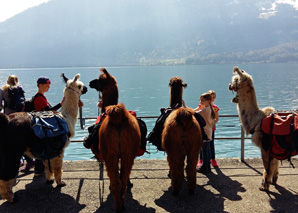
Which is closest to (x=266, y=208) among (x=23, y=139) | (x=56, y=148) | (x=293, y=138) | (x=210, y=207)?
(x=210, y=207)

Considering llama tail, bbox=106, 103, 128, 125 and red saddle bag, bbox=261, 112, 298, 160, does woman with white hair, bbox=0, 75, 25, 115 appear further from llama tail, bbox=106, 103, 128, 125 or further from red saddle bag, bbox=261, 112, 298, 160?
red saddle bag, bbox=261, 112, 298, 160

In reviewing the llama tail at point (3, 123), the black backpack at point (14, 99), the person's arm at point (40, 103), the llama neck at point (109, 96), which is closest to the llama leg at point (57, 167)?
the person's arm at point (40, 103)

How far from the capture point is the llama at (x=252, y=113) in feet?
15.2

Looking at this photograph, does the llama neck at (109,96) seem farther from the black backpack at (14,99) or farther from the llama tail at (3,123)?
the black backpack at (14,99)

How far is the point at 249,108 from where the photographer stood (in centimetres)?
486

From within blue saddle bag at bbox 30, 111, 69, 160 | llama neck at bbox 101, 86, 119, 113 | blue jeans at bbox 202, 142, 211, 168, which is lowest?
blue jeans at bbox 202, 142, 211, 168

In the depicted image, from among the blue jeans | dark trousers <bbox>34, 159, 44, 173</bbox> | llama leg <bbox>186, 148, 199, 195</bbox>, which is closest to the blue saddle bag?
dark trousers <bbox>34, 159, 44, 173</bbox>

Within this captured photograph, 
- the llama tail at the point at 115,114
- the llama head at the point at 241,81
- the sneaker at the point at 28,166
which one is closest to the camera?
the llama tail at the point at 115,114

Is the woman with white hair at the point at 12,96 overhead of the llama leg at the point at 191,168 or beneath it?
overhead

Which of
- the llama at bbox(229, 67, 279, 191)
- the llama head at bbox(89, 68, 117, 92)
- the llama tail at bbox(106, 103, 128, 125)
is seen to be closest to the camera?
the llama tail at bbox(106, 103, 128, 125)

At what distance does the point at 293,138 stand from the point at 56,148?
3907 mm

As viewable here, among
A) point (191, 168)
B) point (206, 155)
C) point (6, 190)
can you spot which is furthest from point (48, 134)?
point (206, 155)

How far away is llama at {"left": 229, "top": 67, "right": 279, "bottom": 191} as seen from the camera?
4629 mm

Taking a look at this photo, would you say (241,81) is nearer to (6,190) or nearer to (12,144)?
(12,144)
